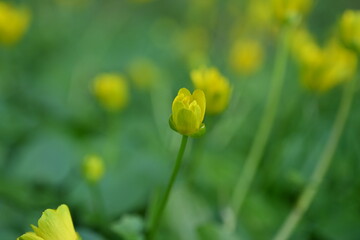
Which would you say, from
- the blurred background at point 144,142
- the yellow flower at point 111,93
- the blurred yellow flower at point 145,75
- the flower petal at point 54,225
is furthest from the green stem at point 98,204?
the blurred yellow flower at point 145,75

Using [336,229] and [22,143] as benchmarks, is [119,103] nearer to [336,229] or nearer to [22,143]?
[22,143]

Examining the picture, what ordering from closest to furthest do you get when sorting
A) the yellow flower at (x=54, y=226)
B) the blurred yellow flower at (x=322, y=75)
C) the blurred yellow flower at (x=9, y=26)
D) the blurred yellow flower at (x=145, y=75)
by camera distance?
1. the yellow flower at (x=54, y=226)
2. the blurred yellow flower at (x=322, y=75)
3. the blurred yellow flower at (x=9, y=26)
4. the blurred yellow flower at (x=145, y=75)

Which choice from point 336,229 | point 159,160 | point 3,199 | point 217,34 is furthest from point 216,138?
point 217,34

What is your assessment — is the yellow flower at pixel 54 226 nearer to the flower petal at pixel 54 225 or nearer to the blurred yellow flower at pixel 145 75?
the flower petal at pixel 54 225

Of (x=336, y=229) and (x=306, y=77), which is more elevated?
(x=306, y=77)

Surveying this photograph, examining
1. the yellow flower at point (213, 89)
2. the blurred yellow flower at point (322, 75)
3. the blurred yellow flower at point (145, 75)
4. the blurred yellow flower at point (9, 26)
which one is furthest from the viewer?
the blurred yellow flower at point (145, 75)

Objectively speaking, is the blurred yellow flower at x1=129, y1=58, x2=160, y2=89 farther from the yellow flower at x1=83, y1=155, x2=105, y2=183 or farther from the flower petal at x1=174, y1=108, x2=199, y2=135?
the flower petal at x1=174, y1=108, x2=199, y2=135
